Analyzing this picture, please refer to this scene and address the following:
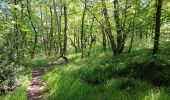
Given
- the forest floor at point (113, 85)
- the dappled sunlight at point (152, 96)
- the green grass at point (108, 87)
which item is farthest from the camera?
the forest floor at point (113, 85)

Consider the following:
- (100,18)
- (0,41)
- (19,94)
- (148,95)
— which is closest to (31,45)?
(100,18)

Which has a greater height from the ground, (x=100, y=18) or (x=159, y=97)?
(x=100, y=18)

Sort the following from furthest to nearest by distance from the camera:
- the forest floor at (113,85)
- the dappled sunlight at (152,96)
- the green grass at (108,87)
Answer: the forest floor at (113,85), the green grass at (108,87), the dappled sunlight at (152,96)

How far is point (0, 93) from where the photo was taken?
1047cm

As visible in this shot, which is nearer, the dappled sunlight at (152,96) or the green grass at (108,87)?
the dappled sunlight at (152,96)

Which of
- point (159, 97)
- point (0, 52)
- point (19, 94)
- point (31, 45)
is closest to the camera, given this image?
point (159, 97)

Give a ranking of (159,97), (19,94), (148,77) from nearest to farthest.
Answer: (159,97) < (19,94) < (148,77)

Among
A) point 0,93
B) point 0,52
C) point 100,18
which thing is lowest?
point 0,93

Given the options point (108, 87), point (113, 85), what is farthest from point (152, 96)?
point (113, 85)

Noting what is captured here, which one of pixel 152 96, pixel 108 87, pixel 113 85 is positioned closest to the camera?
pixel 152 96

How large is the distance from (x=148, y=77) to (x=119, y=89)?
6.59 ft

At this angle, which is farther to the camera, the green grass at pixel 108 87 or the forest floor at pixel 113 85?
the forest floor at pixel 113 85

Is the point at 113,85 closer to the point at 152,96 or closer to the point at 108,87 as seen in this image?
the point at 108,87

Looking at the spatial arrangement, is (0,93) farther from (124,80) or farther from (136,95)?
(136,95)
